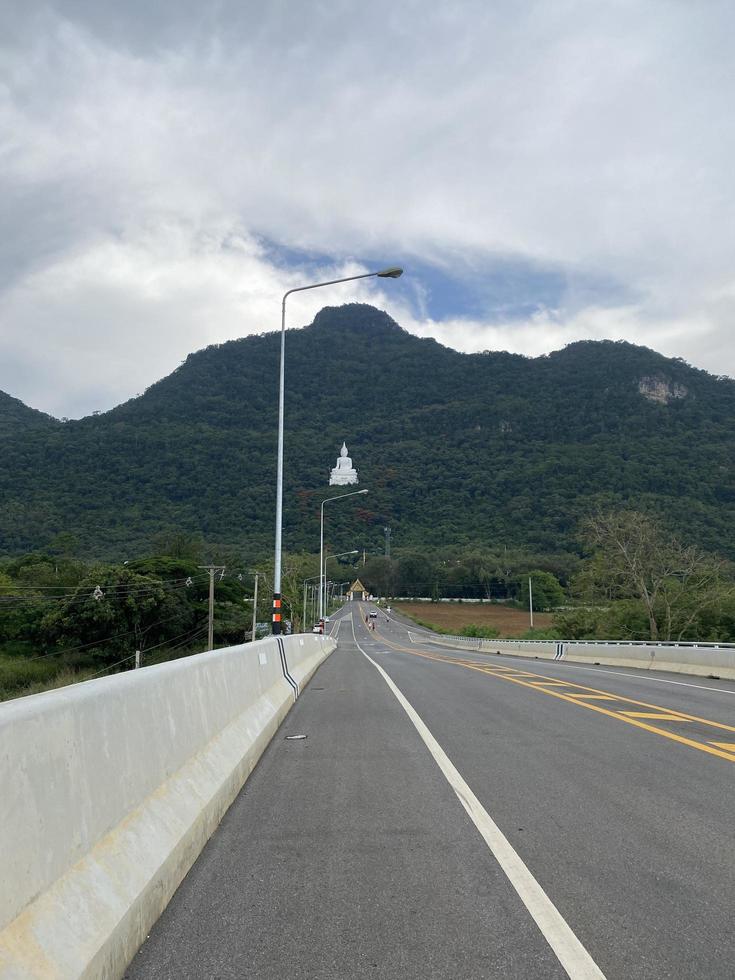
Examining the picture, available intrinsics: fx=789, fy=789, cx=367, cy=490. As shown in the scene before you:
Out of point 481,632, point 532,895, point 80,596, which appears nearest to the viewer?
point 532,895

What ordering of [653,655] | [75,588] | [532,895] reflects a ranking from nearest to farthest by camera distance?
[532,895] < [653,655] < [75,588]

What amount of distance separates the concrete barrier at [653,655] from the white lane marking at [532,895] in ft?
57.7

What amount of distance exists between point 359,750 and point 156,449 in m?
159

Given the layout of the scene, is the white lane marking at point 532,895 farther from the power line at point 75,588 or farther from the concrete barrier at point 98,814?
the power line at point 75,588

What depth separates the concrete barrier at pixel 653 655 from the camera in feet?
74.4

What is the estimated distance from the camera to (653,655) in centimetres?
2728

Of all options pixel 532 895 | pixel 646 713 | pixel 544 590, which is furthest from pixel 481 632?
pixel 532 895

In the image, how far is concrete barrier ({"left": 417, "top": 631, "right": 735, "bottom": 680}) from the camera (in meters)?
22.7

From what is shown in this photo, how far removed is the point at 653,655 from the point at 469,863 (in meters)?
24.3

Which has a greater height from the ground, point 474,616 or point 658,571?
point 658,571

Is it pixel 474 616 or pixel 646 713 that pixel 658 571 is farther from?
pixel 474 616

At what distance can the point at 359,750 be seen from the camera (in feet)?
30.7

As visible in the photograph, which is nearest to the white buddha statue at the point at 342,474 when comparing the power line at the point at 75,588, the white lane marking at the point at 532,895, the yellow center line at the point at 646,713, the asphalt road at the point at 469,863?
the power line at the point at 75,588

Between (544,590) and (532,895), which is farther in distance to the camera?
(544,590)
